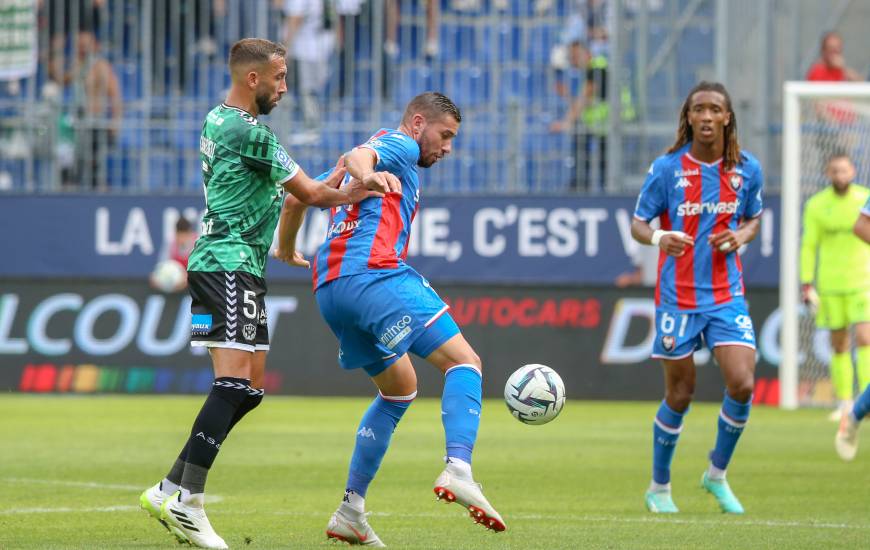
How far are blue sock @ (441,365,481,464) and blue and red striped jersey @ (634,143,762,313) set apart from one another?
7.77 feet

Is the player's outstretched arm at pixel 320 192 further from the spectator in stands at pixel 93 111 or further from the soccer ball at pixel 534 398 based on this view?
the spectator in stands at pixel 93 111

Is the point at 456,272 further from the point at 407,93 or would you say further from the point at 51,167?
the point at 51,167

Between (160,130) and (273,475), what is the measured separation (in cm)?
1011

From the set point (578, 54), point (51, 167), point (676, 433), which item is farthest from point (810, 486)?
point (51, 167)

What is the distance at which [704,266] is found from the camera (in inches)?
344

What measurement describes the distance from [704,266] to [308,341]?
9.85m

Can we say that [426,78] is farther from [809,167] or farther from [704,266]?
[704,266]

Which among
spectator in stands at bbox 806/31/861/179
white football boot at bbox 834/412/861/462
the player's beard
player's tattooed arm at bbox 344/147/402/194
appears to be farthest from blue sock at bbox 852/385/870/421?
spectator in stands at bbox 806/31/861/179

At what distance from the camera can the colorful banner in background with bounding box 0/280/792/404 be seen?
17.8 meters

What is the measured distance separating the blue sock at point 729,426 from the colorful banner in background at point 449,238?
9.35 m

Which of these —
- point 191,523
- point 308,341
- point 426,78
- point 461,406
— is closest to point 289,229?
point 461,406

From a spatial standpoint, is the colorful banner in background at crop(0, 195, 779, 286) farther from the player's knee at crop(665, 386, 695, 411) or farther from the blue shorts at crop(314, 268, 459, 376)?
the blue shorts at crop(314, 268, 459, 376)

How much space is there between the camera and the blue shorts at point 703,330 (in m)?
8.60

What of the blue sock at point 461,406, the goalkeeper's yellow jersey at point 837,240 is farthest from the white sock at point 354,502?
the goalkeeper's yellow jersey at point 837,240
